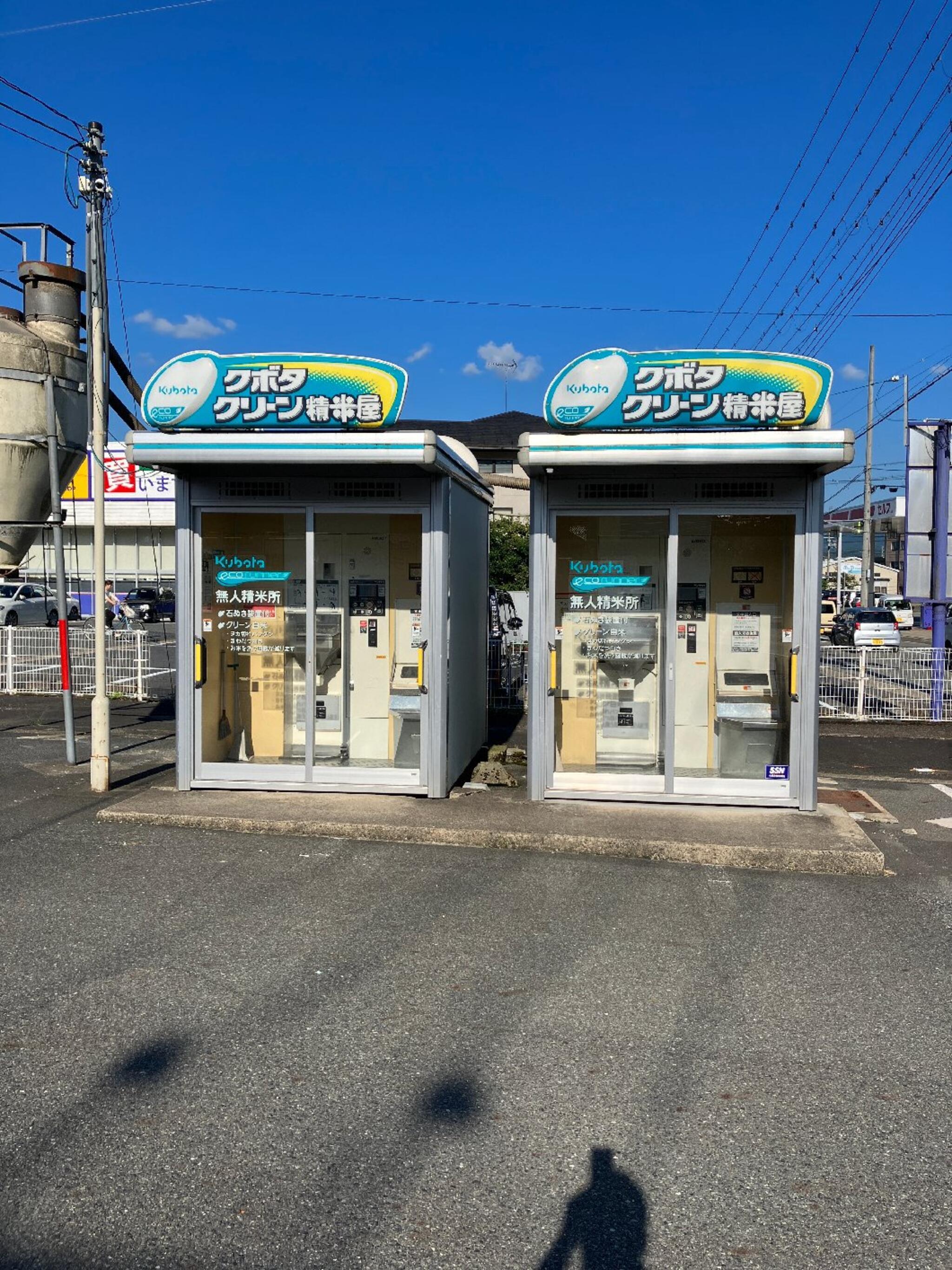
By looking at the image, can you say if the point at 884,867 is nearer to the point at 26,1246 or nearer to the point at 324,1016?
the point at 324,1016

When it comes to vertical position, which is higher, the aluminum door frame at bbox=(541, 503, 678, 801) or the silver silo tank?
the silver silo tank

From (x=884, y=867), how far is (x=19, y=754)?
8.67 meters

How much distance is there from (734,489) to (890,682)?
8.01 metres

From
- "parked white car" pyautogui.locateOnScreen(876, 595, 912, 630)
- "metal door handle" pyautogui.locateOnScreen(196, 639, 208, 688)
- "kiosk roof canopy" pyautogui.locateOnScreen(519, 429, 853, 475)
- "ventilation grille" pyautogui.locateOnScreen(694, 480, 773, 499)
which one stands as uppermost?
"kiosk roof canopy" pyautogui.locateOnScreen(519, 429, 853, 475)

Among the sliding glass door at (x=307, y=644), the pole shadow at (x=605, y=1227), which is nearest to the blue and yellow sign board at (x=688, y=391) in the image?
the sliding glass door at (x=307, y=644)

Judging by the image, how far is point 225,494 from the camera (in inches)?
345

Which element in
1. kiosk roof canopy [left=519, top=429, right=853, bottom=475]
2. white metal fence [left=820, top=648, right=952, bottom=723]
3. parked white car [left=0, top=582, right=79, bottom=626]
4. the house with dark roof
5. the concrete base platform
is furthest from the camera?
the house with dark roof

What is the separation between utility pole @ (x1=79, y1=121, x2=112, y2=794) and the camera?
343 inches

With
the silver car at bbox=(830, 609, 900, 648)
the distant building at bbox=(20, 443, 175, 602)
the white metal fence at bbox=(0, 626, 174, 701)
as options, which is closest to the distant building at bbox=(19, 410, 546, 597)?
the distant building at bbox=(20, 443, 175, 602)

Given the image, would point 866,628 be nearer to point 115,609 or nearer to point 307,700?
point 115,609

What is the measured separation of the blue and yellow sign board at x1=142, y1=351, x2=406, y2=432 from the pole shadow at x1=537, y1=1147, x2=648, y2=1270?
6.04 metres

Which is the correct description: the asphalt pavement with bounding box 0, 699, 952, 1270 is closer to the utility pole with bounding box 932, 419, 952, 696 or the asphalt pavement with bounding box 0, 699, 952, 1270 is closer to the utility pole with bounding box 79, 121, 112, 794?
the utility pole with bounding box 79, 121, 112, 794

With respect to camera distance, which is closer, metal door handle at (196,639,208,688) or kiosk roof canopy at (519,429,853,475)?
kiosk roof canopy at (519,429,853,475)

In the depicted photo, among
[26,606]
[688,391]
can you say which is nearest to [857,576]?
[26,606]
